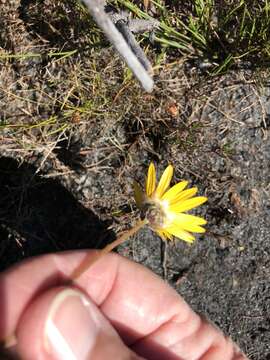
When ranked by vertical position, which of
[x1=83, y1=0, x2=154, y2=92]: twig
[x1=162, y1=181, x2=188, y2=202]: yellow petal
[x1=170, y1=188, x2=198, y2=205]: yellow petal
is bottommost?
[x1=170, y1=188, x2=198, y2=205]: yellow petal

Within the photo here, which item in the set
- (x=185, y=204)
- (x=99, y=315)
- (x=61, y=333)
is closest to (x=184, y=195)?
(x=185, y=204)

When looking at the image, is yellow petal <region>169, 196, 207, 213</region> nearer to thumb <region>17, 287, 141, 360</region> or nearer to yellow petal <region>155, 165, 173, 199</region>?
yellow petal <region>155, 165, 173, 199</region>

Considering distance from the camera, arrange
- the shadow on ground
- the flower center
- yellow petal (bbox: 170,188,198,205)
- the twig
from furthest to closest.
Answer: the shadow on ground, yellow petal (bbox: 170,188,198,205), the flower center, the twig

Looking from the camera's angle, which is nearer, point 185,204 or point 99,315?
point 99,315

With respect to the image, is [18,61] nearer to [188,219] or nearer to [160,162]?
[160,162]

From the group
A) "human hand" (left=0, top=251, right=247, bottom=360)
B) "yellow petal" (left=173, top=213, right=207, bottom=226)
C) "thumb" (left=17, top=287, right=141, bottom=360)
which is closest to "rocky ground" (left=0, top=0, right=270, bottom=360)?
"human hand" (left=0, top=251, right=247, bottom=360)

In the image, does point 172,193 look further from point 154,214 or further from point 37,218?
point 37,218
